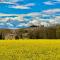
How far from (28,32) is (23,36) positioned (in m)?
1.90

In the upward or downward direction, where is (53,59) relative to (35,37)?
upward

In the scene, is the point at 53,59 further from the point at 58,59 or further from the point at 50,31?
the point at 50,31

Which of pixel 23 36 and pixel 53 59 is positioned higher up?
pixel 53 59

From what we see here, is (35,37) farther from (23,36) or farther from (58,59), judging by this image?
(58,59)

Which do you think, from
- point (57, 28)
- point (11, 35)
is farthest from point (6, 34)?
point (57, 28)

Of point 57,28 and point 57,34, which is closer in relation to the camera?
point 57,34

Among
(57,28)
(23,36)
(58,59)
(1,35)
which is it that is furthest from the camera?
(57,28)

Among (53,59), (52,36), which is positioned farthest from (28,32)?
(53,59)

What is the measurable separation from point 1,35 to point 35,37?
35.5 ft

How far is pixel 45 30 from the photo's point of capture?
67188 millimetres

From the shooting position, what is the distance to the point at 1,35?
61.3m

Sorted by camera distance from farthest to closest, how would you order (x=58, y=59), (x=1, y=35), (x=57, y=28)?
(x=57, y=28) < (x=1, y=35) < (x=58, y=59)

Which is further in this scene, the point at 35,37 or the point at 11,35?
the point at 35,37

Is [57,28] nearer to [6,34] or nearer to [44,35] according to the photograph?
[44,35]
